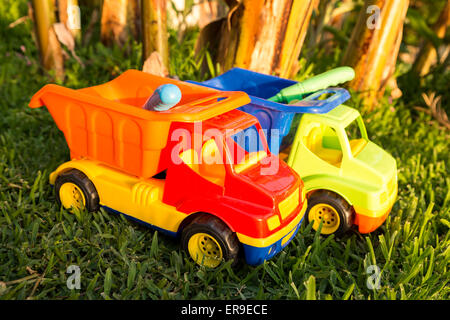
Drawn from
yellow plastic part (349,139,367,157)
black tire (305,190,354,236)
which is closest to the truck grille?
black tire (305,190,354,236)

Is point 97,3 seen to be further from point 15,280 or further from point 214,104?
point 15,280

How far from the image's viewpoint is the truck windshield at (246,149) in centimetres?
279

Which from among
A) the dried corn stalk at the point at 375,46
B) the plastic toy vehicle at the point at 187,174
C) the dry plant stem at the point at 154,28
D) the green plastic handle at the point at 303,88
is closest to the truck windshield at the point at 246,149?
the plastic toy vehicle at the point at 187,174

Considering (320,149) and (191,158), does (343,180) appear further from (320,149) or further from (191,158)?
(191,158)

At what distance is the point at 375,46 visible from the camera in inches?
190

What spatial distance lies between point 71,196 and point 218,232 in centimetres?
121

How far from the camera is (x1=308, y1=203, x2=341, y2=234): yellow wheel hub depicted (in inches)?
127

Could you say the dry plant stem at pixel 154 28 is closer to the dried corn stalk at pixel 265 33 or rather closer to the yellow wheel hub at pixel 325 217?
the dried corn stalk at pixel 265 33

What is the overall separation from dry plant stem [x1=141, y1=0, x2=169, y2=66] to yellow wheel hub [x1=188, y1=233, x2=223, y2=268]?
2.12 meters

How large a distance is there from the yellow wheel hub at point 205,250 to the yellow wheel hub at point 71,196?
0.90 m

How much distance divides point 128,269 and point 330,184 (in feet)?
4.82

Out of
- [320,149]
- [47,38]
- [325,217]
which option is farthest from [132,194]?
[47,38]

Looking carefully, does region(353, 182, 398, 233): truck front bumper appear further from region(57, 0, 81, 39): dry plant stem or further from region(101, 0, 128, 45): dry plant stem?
region(57, 0, 81, 39): dry plant stem
